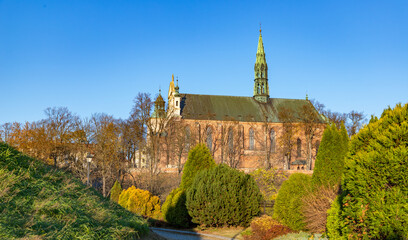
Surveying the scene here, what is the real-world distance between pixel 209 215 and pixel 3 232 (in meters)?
12.6

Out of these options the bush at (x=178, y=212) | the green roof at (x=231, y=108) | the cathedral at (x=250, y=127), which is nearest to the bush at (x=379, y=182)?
the bush at (x=178, y=212)

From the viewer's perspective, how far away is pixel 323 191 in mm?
13148

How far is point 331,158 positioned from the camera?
14.3 metres

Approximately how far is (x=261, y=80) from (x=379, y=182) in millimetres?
65231

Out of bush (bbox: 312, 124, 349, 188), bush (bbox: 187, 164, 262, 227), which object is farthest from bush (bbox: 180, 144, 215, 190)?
bush (bbox: 312, 124, 349, 188)

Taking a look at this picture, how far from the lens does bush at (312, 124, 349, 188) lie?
14038 millimetres

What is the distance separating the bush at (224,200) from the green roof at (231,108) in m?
46.6

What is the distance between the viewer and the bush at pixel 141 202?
21172mm

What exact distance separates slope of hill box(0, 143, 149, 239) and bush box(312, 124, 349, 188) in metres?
7.94

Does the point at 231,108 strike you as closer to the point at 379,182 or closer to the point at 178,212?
the point at 178,212

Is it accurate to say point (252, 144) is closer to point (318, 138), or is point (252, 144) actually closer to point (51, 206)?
point (318, 138)

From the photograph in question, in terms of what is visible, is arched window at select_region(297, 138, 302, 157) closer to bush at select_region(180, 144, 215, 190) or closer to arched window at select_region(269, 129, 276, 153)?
arched window at select_region(269, 129, 276, 153)

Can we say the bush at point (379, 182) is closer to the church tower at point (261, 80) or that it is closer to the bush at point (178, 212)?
the bush at point (178, 212)

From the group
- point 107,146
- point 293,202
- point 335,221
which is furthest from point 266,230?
point 107,146
